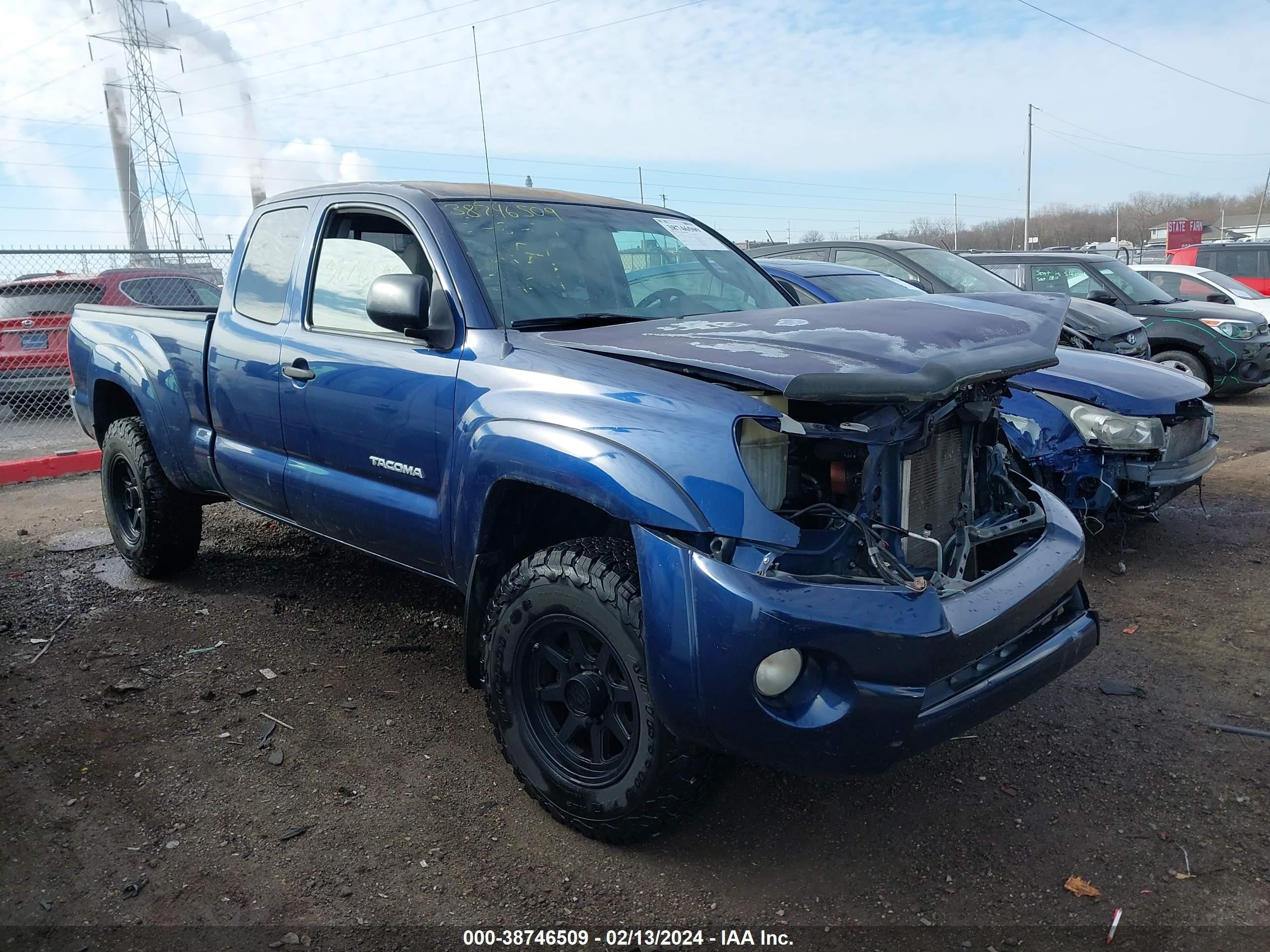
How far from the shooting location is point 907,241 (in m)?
9.09

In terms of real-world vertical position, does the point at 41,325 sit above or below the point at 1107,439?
above

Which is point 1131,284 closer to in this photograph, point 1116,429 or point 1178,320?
point 1178,320

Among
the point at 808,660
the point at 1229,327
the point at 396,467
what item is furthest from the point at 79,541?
the point at 1229,327

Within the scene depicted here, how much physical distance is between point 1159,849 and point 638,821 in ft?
4.73

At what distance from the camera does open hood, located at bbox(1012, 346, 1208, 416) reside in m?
4.78

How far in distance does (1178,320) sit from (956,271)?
335cm

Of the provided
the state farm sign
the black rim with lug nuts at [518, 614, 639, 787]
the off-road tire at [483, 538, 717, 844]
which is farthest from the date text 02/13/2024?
the state farm sign

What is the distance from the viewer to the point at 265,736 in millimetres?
3447

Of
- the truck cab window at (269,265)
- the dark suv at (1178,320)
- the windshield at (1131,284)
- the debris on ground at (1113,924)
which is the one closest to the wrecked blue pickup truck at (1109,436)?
the debris on ground at (1113,924)

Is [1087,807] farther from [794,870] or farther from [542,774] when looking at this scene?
[542,774]

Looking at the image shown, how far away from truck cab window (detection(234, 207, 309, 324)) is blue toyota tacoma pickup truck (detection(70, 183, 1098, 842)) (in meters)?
0.02

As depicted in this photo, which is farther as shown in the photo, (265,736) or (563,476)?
(265,736)

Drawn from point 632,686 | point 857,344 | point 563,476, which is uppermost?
point 857,344

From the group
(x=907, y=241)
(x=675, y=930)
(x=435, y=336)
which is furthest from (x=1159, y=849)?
(x=907, y=241)
